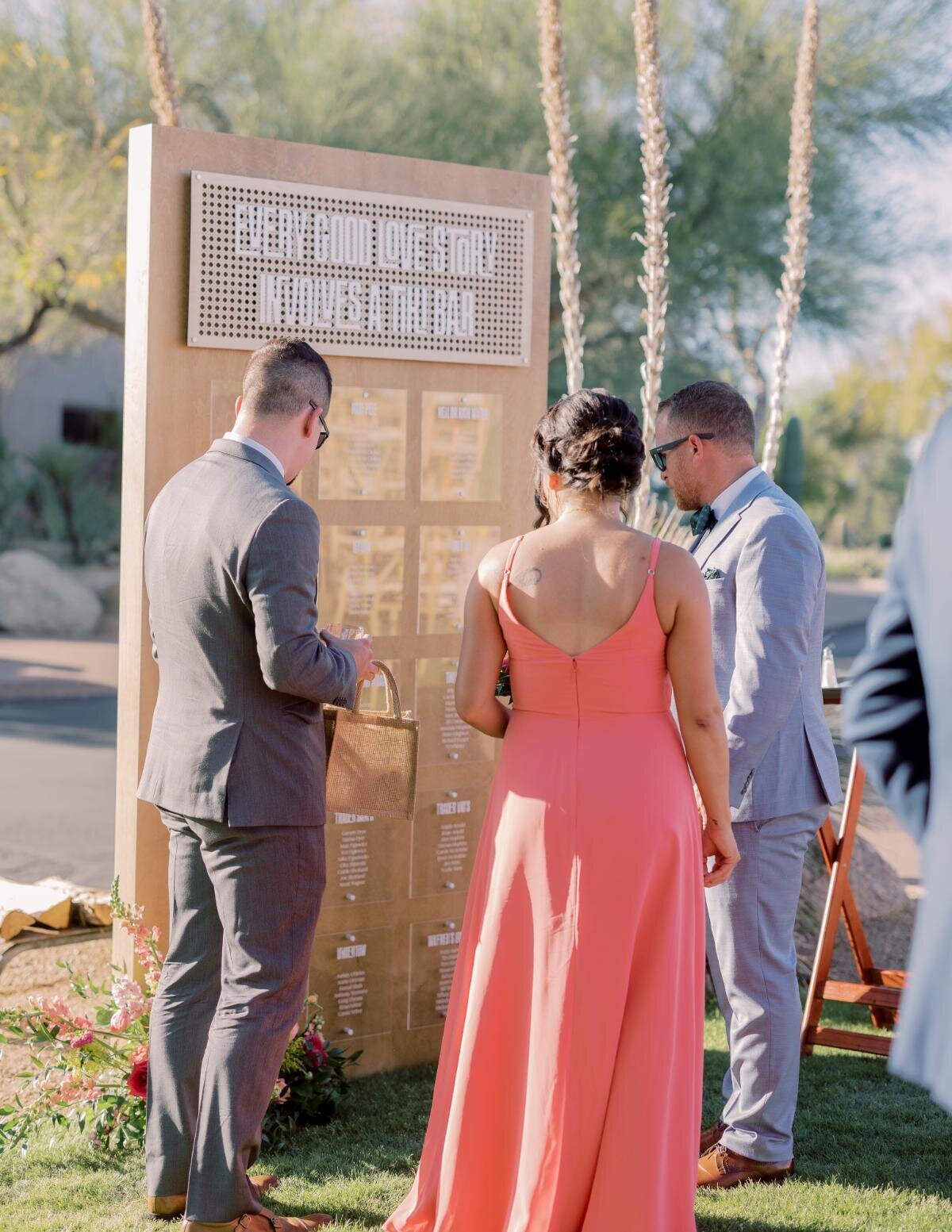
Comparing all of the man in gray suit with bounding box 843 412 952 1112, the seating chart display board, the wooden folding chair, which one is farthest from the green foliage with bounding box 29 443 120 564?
the man in gray suit with bounding box 843 412 952 1112

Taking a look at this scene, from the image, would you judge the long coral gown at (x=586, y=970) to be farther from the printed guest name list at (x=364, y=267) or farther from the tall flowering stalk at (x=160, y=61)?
the tall flowering stalk at (x=160, y=61)

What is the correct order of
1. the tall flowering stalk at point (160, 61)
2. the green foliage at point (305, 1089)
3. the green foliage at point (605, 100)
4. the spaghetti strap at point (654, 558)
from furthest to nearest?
the green foliage at point (605, 100)
the tall flowering stalk at point (160, 61)
the green foliage at point (305, 1089)
the spaghetti strap at point (654, 558)

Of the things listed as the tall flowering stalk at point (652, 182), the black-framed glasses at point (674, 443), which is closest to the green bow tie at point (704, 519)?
the black-framed glasses at point (674, 443)

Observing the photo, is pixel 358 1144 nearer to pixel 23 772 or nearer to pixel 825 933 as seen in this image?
pixel 825 933

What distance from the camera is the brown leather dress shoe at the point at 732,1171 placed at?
4105 mm

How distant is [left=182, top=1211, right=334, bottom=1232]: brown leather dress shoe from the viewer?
361 centimetres

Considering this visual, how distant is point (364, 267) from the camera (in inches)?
188

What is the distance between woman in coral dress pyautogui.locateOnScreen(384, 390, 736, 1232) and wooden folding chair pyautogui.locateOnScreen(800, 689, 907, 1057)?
1795mm

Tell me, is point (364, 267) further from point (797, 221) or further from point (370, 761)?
point (797, 221)

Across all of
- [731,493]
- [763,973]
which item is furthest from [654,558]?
[763,973]

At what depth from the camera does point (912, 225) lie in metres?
17.2

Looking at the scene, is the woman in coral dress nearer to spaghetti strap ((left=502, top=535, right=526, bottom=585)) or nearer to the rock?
spaghetti strap ((left=502, top=535, right=526, bottom=585))

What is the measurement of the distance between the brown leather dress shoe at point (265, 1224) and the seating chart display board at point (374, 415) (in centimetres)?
109

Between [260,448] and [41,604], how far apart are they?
18412 millimetres
